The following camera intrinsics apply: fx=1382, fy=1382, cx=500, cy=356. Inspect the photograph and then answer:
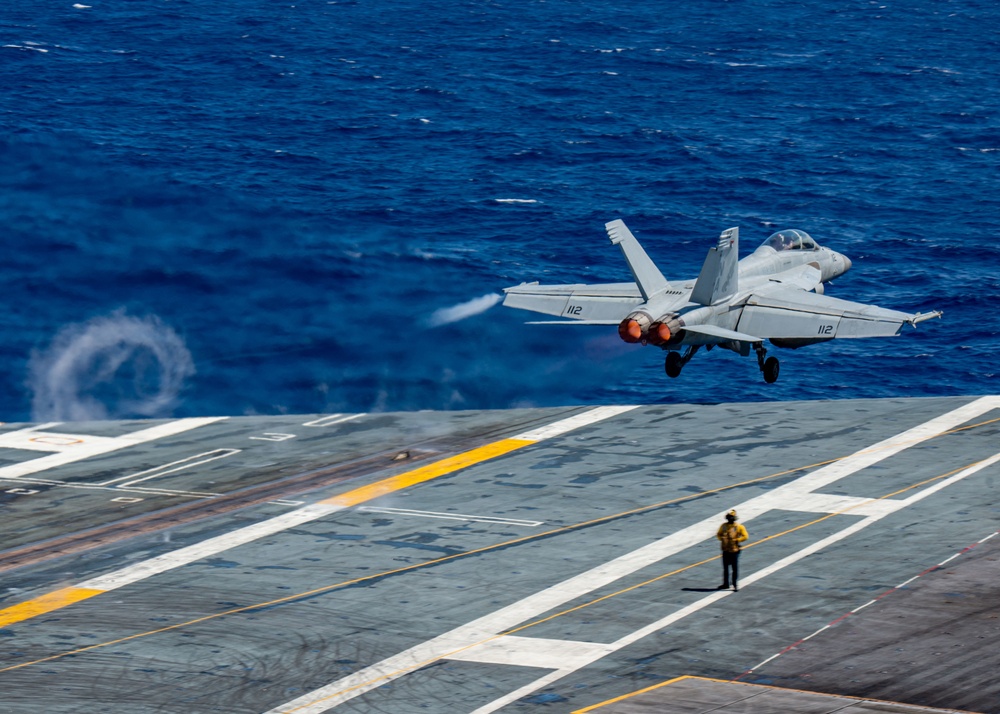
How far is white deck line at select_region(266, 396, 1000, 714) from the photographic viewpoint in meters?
37.6

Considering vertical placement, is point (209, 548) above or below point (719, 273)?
below

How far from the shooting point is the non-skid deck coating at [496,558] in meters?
37.9

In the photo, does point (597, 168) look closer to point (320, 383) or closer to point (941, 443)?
point (320, 383)

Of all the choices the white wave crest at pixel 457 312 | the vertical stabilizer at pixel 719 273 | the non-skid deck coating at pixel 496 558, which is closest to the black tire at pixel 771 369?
the non-skid deck coating at pixel 496 558

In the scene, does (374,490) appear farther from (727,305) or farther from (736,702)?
(736,702)

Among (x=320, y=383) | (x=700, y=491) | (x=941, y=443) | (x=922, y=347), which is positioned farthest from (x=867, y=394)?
(x=320, y=383)

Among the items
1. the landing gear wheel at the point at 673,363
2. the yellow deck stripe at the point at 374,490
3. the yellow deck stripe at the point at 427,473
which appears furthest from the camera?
the landing gear wheel at the point at 673,363

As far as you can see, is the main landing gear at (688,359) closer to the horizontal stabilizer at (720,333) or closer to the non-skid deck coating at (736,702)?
the horizontal stabilizer at (720,333)

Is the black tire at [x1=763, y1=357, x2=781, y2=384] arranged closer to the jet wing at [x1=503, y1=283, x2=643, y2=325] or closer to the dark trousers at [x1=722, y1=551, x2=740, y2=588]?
the jet wing at [x1=503, y1=283, x2=643, y2=325]

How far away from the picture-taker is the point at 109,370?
83688mm

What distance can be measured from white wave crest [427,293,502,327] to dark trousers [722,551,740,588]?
40934 mm

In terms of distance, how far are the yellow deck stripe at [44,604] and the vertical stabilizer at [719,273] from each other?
25.3 metres

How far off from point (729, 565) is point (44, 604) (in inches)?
875

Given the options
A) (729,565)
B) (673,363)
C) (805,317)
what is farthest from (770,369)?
(729,565)
